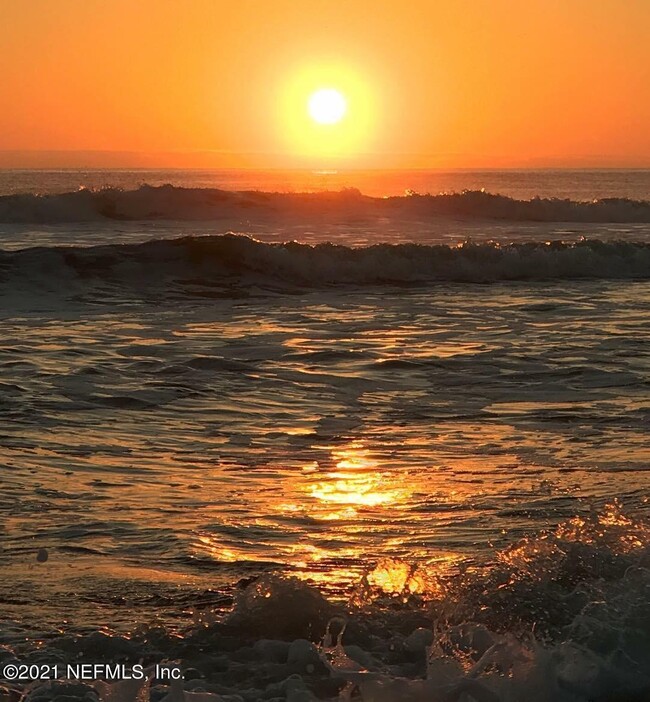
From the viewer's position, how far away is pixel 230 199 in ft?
146

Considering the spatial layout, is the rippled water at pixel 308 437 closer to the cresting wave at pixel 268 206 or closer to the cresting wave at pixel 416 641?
the cresting wave at pixel 416 641

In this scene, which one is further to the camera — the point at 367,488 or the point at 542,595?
the point at 367,488

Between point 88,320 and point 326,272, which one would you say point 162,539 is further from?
point 326,272

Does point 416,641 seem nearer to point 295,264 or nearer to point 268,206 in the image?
point 295,264

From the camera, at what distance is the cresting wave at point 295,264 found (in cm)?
2045

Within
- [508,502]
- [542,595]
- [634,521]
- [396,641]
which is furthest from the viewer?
[508,502]

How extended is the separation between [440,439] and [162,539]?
3.04 m

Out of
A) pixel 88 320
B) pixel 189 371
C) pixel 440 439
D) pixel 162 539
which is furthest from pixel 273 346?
pixel 162 539

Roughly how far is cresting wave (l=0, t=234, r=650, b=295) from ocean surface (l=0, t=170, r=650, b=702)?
2.80m

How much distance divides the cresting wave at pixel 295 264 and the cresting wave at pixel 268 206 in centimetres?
1778

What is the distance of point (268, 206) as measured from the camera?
147 ft

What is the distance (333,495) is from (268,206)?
126 ft

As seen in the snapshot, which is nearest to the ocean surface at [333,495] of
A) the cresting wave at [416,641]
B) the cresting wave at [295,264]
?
the cresting wave at [416,641]

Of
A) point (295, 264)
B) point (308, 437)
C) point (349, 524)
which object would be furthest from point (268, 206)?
point (349, 524)
